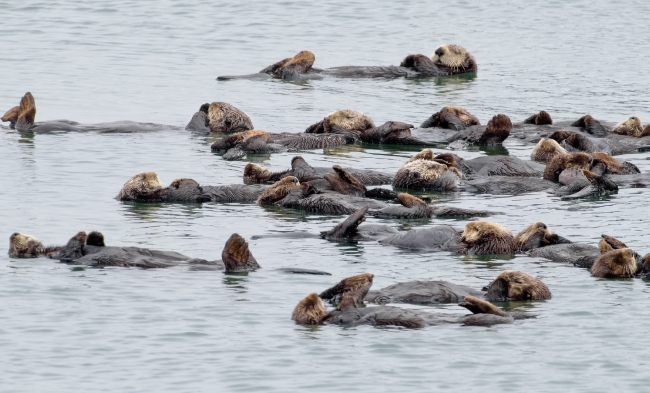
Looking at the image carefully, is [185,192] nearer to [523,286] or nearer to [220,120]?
[220,120]

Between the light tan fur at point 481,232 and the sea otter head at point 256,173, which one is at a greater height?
the sea otter head at point 256,173

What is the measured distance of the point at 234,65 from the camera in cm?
2352

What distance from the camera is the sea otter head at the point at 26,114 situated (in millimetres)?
15219

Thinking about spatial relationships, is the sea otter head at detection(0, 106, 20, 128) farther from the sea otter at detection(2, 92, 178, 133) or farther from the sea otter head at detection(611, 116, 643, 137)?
the sea otter head at detection(611, 116, 643, 137)

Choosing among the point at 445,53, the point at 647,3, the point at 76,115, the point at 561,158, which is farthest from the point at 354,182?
the point at 647,3

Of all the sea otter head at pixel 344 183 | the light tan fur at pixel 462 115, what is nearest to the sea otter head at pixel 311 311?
the sea otter head at pixel 344 183

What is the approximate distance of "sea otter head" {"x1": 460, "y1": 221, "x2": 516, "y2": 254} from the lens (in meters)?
9.55

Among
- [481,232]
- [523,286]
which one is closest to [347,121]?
[481,232]

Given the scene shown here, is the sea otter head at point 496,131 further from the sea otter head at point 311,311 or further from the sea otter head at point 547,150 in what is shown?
the sea otter head at point 311,311

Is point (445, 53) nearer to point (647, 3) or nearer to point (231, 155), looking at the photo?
point (231, 155)

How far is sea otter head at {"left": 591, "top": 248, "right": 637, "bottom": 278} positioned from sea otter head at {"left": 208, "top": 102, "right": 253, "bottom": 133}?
296 inches

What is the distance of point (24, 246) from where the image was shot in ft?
30.9

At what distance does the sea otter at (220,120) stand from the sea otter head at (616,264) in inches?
297

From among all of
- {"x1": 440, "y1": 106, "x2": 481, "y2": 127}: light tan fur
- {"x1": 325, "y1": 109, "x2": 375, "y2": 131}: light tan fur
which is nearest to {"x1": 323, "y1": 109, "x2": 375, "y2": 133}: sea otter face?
{"x1": 325, "y1": 109, "x2": 375, "y2": 131}: light tan fur
